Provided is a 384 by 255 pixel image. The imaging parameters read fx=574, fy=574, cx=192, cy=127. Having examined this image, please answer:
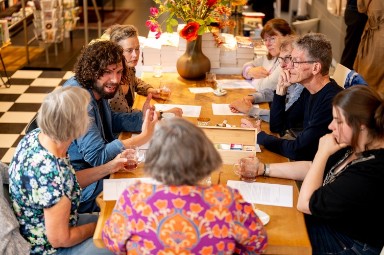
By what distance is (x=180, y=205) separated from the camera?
6.29ft

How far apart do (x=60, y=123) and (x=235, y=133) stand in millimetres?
1010

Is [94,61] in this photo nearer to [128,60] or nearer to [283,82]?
[128,60]

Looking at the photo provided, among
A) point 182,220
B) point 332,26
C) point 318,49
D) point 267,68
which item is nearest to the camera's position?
point 182,220

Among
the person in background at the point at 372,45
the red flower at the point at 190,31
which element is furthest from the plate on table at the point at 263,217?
the person in background at the point at 372,45

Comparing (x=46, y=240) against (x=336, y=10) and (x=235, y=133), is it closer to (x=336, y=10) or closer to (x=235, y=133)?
(x=235, y=133)

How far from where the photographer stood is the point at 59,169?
2.35 m

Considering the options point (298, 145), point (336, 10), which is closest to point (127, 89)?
point (298, 145)

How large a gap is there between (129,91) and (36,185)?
1658 mm

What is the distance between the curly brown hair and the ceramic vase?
1.08m

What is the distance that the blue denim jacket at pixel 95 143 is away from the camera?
2.97 meters

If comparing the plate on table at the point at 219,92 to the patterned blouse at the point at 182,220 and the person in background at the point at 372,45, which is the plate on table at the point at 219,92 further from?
A: the person in background at the point at 372,45

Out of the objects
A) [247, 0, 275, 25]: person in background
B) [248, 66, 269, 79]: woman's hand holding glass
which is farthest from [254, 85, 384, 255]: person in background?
[247, 0, 275, 25]: person in background

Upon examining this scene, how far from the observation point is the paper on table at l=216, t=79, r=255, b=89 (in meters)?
4.14

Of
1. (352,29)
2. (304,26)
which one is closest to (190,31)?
(352,29)
